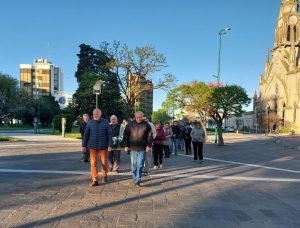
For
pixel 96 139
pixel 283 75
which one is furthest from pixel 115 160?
pixel 283 75

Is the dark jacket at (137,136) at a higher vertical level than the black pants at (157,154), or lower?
higher

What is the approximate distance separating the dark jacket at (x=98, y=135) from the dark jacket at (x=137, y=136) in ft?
1.56

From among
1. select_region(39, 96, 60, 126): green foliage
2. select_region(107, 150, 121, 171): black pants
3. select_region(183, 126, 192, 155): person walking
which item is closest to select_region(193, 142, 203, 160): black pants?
select_region(183, 126, 192, 155): person walking

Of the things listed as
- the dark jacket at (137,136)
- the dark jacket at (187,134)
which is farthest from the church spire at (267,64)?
the dark jacket at (137,136)

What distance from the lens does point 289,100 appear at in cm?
6825

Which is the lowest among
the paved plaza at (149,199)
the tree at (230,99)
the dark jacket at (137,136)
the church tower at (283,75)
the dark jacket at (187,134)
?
the paved plaza at (149,199)

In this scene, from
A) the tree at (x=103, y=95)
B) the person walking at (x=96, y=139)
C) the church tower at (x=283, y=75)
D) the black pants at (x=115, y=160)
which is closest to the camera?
the person walking at (x=96, y=139)

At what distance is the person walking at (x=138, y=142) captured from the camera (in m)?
7.14

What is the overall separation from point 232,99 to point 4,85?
43.8m

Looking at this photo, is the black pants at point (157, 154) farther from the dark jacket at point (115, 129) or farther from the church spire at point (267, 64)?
the church spire at point (267, 64)

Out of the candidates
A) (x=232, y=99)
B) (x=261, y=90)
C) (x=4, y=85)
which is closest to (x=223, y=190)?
(x=232, y=99)

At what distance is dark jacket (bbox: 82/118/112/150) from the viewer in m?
7.05

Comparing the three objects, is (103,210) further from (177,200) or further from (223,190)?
(223,190)

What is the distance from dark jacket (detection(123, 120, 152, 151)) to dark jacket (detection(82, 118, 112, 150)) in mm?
476
